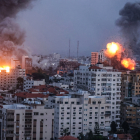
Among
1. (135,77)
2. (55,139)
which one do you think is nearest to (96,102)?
(55,139)

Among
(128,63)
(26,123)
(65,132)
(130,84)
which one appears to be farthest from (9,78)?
(26,123)

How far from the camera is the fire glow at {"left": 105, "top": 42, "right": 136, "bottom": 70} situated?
36344 millimetres

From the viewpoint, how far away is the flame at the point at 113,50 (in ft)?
121

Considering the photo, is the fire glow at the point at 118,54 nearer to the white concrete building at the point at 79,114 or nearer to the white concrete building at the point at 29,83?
the white concrete building at the point at 29,83

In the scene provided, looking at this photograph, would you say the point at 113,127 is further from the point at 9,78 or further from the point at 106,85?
the point at 9,78

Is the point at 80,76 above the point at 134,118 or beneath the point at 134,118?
above

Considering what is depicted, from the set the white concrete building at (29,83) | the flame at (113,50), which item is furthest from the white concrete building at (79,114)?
the flame at (113,50)

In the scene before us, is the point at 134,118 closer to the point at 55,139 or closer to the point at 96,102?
the point at 96,102

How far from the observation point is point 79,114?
20.9 m

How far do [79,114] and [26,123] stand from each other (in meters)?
2.74

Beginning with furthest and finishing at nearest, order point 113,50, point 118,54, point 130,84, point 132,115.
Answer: point 113,50 < point 118,54 < point 130,84 < point 132,115

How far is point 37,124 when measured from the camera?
19.1 m

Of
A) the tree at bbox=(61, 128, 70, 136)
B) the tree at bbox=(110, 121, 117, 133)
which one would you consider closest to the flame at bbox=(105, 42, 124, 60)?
the tree at bbox=(110, 121, 117, 133)

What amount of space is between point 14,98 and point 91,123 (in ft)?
18.9
